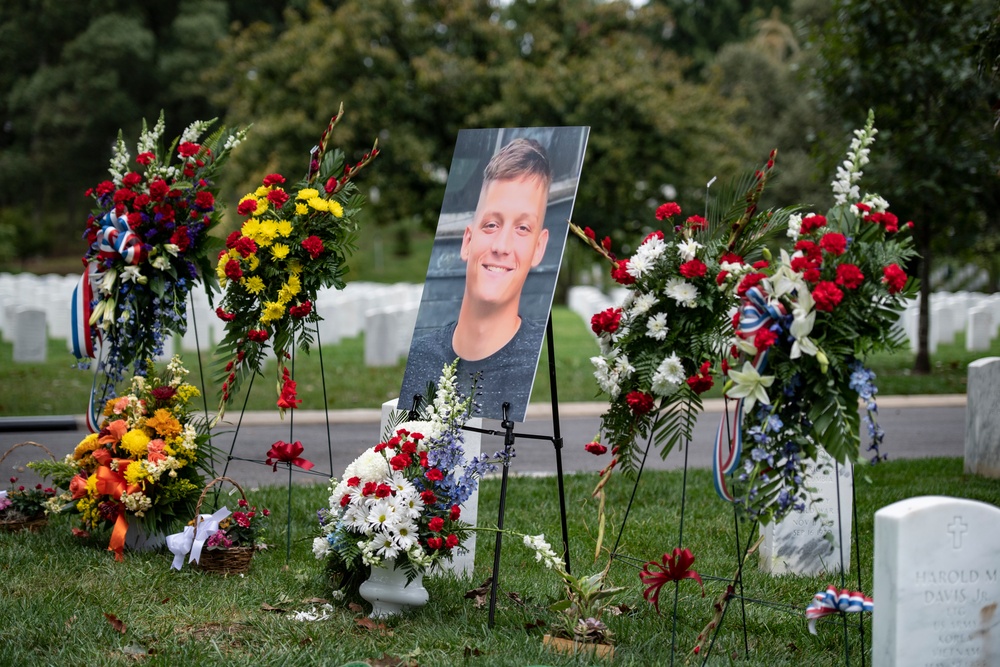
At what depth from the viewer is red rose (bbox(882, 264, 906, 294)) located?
362 centimetres

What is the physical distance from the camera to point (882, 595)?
11.6 feet

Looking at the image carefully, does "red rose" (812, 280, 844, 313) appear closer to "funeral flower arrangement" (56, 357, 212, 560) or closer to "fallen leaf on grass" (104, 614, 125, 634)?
"fallen leaf on grass" (104, 614, 125, 634)

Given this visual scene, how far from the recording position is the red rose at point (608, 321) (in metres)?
4.52

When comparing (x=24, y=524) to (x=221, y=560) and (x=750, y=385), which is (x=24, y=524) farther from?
(x=750, y=385)

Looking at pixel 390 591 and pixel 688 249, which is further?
pixel 390 591

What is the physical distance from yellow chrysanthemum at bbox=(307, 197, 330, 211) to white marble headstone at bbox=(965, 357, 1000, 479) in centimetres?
584

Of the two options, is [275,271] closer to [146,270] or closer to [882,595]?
[146,270]

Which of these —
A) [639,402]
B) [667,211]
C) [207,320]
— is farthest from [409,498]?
[207,320]

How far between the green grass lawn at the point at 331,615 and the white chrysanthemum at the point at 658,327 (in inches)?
41.1

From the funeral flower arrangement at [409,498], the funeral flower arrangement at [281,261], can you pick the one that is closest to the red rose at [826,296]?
the funeral flower arrangement at [409,498]

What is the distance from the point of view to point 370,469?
471 cm

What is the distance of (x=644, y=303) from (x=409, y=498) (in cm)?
141

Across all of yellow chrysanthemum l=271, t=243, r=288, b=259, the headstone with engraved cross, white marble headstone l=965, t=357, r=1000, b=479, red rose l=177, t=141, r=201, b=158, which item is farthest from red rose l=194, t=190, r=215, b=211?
white marble headstone l=965, t=357, r=1000, b=479

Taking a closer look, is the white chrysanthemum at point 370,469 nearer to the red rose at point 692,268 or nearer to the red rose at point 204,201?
the red rose at point 692,268
